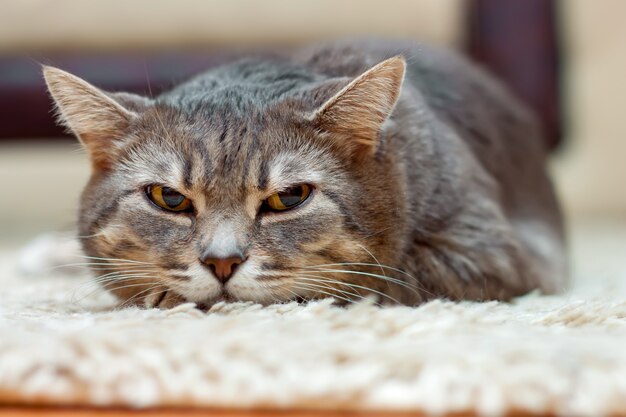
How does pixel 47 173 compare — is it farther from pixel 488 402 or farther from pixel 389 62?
pixel 488 402

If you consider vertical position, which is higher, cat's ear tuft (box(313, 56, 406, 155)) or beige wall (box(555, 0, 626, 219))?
cat's ear tuft (box(313, 56, 406, 155))

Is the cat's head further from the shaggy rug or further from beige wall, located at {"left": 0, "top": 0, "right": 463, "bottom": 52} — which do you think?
beige wall, located at {"left": 0, "top": 0, "right": 463, "bottom": 52}

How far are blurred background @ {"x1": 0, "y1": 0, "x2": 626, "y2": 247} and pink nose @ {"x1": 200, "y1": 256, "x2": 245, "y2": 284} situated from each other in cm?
159

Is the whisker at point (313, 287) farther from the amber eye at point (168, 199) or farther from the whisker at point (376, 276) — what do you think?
the amber eye at point (168, 199)

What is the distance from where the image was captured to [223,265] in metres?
1.14

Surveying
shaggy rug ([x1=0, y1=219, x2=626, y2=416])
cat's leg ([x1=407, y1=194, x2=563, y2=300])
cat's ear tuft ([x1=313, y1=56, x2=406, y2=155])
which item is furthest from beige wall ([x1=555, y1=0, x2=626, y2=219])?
shaggy rug ([x1=0, y1=219, x2=626, y2=416])

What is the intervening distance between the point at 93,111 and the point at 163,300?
37 cm

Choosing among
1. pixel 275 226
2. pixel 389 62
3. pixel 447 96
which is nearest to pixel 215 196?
pixel 275 226

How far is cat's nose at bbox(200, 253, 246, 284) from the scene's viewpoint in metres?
1.13

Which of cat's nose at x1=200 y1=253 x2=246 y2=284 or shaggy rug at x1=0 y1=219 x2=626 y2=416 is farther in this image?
cat's nose at x1=200 y1=253 x2=246 y2=284

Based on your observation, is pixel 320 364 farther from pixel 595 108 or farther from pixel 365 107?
pixel 595 108

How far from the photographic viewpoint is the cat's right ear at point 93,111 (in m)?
1.31

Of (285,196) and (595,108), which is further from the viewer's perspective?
(595,108)

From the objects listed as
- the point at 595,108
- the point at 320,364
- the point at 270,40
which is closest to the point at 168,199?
the point at 320,364
